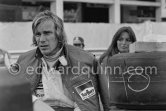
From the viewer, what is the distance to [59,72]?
3.32 metres

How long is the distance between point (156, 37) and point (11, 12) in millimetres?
6014

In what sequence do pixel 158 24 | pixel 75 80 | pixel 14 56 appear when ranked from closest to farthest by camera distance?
pixel 75 80, pixel 14 56, pixel 158 24

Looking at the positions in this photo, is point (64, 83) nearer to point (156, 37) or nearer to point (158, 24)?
point (156, 37)

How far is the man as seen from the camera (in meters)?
3.26

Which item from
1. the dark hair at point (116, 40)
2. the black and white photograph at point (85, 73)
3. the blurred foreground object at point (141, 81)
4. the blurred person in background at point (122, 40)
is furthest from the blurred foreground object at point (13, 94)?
the dark hair at point (116, 40)

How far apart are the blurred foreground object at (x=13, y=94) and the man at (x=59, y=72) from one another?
6.64 feet

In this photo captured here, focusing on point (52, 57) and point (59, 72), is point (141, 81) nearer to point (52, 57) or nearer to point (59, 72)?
point (59, 72)

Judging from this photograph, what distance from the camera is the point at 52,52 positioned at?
339cm

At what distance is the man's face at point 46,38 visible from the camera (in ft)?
11.1

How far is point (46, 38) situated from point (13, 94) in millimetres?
2225

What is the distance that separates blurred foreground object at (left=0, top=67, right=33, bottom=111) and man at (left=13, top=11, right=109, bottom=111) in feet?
6.64

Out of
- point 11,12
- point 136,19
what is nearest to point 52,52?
point 11,12

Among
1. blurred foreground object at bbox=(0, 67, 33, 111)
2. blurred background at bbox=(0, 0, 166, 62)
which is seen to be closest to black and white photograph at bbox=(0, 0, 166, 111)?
blurred foreground object at bbox=(0, 67, 33, 111)

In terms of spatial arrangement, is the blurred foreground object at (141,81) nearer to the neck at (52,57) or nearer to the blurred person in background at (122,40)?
the neck at (52,57)
